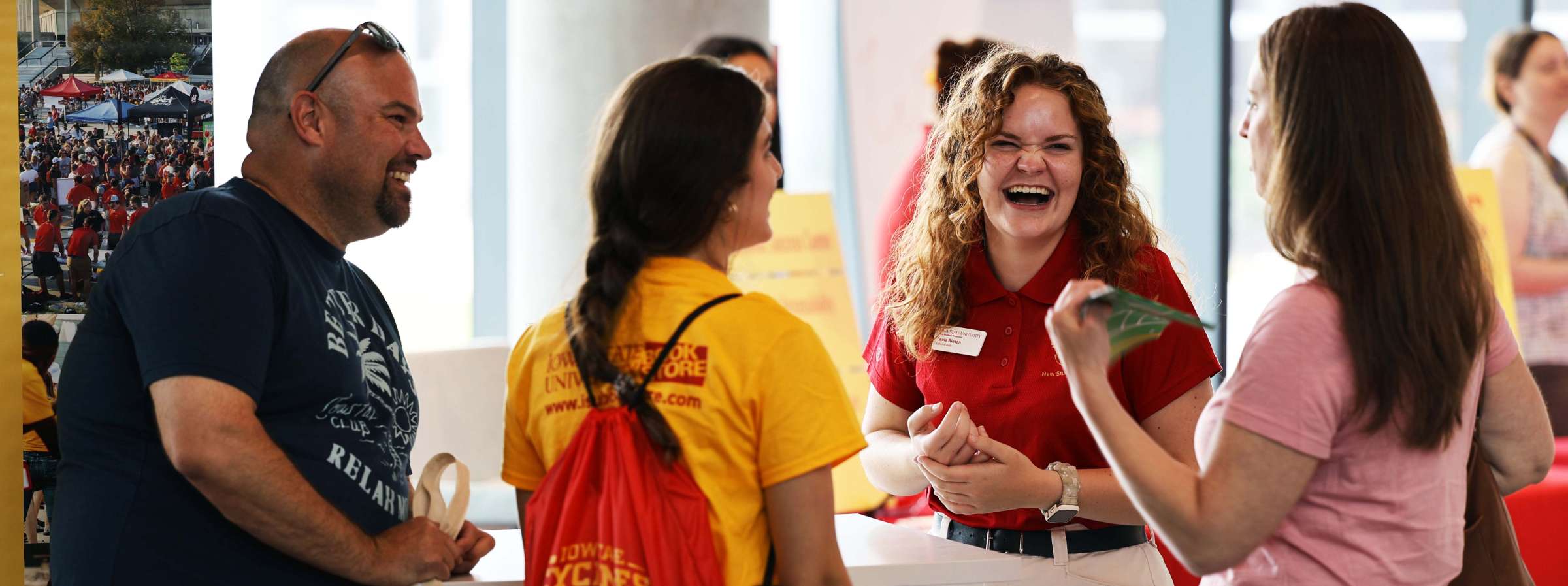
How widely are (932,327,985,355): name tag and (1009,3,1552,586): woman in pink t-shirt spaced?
2.37 ft

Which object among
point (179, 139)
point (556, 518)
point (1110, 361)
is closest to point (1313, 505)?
point (1110, 361)

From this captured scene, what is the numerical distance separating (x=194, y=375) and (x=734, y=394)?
2.63 feet

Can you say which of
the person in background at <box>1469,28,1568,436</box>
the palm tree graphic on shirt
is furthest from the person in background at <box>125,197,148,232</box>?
the person in background at <box>1469,28,1568,436</box>

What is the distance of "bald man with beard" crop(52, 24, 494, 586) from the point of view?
5.98ft

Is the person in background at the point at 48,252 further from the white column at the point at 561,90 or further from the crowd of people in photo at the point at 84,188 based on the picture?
the white column at the point at 561,90

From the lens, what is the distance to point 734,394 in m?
1.63

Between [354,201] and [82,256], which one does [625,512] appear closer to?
[354,201]

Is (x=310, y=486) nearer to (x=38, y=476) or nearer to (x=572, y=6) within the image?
(x=38, y=476)

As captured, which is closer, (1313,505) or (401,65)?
(1313,505)

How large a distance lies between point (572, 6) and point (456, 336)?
161 cm

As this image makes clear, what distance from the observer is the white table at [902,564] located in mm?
1947

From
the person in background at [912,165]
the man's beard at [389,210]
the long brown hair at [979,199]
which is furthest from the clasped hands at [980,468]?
the person in background at [912,165]

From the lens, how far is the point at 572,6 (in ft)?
16.2

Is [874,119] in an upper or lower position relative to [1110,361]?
upper
